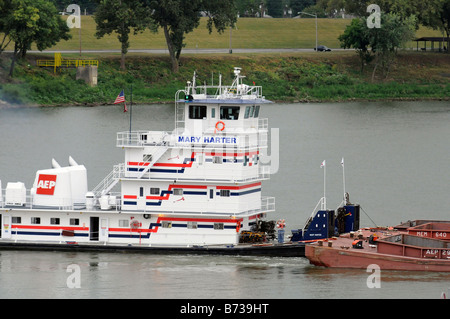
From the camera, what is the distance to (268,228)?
4200cm

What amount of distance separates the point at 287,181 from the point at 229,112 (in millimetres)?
15776

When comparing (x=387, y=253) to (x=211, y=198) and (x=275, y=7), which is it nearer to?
(x=211, y=198)

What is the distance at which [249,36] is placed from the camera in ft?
403

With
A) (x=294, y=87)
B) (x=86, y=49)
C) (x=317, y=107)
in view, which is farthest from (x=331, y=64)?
(x=86, y=49)

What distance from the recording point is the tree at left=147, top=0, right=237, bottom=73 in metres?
95.4

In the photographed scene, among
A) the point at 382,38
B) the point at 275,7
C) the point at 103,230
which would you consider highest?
the point at 275,7

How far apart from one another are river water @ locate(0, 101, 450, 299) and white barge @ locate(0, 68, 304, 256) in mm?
721

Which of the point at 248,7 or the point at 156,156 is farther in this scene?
the point at 248,7

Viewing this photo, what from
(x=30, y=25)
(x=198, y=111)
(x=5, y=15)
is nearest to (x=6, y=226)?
(x=198, y=111)

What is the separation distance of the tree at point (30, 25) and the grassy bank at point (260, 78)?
2.44m

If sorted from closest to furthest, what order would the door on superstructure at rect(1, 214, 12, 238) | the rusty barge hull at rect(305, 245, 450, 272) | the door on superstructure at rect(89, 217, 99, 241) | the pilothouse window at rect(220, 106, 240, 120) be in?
the rusty barge hull at rect(305, 245, 450, 272) → the pilothouse window at rect(220, 106, 240, 120) → the door on superstructure at rect(89, 217, 99, 241) → the door on superstructure at rect(1, 214, 12, 238)

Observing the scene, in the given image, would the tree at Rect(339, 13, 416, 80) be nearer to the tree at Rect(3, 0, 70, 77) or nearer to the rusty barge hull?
the tree at Rect(3, 0, 70, 77)

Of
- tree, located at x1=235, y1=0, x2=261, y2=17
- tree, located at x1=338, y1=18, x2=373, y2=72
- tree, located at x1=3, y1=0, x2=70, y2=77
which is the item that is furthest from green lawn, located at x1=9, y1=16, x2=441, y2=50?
tree, located at x1=3, y1=0, x2=70, y2=77
